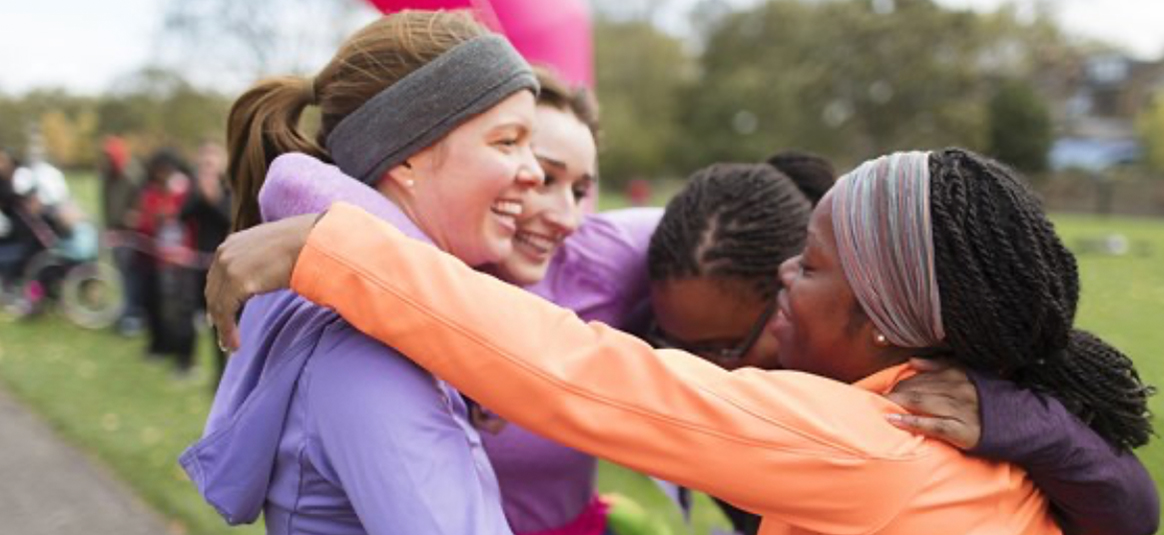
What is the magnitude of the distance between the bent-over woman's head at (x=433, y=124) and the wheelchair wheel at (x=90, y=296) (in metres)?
9.91

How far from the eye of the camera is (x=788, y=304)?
6.17 ft

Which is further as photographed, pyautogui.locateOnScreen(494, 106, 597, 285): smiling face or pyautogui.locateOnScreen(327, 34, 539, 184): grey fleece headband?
pyautogui.locateOnScreen(494, 106, 597, 285): smiling face

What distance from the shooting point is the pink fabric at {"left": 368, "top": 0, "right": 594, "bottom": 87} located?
9.87 feet

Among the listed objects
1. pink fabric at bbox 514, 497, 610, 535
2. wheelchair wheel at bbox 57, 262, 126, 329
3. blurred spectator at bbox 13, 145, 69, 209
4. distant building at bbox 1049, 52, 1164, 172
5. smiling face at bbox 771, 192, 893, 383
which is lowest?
distant building at bbox 1049, 52, 1164, 172

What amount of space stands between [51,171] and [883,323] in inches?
494

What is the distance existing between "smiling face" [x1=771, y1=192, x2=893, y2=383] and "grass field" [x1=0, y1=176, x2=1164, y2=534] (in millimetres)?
1842

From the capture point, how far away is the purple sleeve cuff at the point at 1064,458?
162 centimetres

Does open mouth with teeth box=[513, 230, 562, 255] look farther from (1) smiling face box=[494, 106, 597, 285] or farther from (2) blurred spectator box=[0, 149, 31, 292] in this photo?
(2) blurred spectator box=[0, 149, 31, 292]

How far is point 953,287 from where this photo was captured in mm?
1608

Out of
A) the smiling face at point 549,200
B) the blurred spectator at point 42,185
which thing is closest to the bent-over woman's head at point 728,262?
the smiling face at point 549,200

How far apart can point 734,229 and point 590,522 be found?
2.80 feet

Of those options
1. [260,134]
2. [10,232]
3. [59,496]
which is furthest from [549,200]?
[10,232]

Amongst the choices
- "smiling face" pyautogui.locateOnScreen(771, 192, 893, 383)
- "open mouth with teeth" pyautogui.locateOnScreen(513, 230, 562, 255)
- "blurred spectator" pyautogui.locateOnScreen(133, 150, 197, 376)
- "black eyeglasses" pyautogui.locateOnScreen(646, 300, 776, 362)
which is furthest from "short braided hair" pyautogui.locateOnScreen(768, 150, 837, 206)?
"blurred spectator" pyautogui.locateOnScreen(133, 150, 197, 376)

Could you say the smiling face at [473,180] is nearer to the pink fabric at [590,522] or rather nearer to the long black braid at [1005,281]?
the long black braid at [1005,281]
